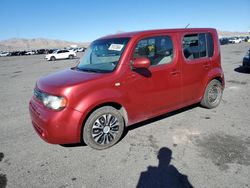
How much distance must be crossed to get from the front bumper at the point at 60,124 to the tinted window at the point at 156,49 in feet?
5.17

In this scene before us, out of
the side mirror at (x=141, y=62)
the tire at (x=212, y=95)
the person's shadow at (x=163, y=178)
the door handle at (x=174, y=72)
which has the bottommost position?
the person's shadow at (x=163, y=178)

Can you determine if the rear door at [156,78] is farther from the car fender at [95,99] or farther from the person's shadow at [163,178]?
the person's shadow at [163,178]

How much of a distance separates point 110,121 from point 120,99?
1.44 feet

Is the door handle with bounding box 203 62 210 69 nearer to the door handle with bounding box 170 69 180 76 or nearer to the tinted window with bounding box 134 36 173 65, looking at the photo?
the door handle with bounding box 170 69 180 76

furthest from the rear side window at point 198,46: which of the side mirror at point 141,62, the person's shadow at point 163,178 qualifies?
the person's shadow at point 163,178

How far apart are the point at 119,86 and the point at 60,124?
1.17m

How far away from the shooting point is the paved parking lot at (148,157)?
3102 millimetres

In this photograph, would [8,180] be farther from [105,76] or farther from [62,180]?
[105,76]

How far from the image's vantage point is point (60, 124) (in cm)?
350

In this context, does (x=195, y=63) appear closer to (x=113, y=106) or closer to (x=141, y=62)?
(x=141, y=62)

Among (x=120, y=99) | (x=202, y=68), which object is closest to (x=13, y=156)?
(x=120, y=99)

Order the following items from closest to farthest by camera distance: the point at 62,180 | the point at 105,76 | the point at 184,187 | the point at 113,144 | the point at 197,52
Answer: the point at 184,187 < the point at 62,180 < the point at 105,76 < the point at 113,144 < the point at 197,52

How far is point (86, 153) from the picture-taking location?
3.86 metres

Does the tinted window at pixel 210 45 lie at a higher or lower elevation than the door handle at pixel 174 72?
higher
